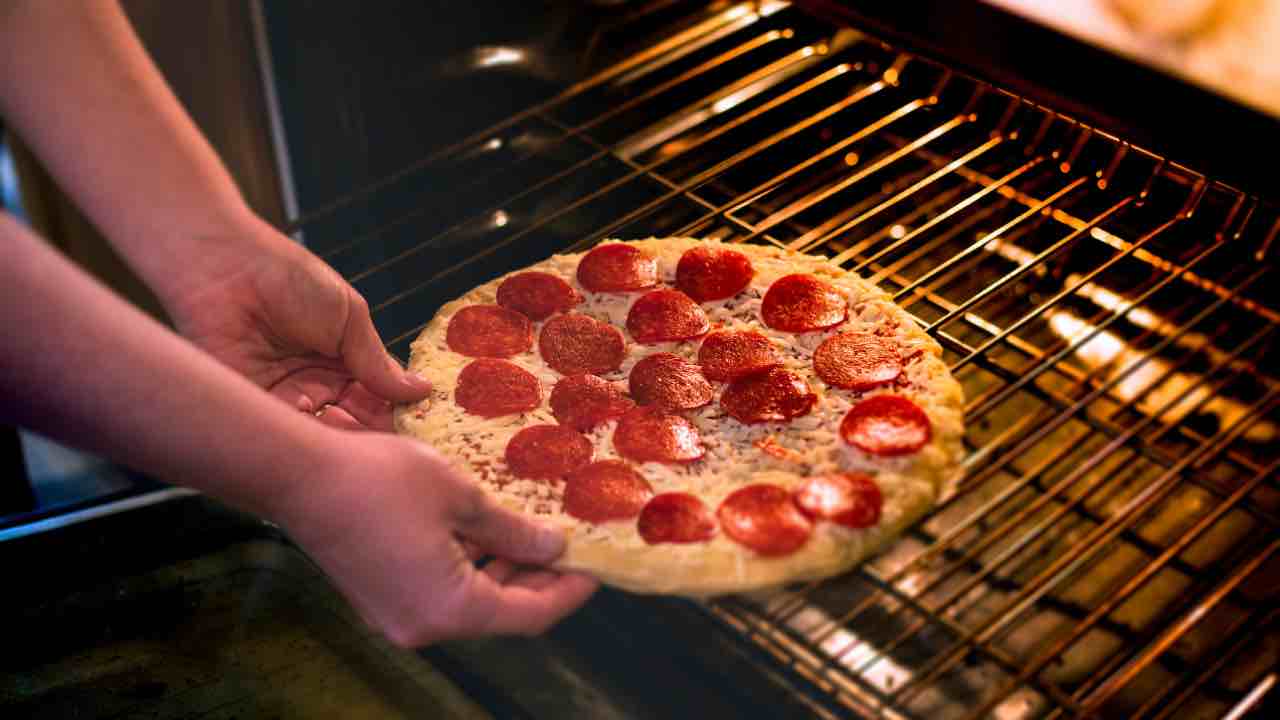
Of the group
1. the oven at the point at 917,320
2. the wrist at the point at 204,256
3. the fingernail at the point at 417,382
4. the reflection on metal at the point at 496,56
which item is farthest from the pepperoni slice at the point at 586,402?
the reflection on metal at the point at 496,56

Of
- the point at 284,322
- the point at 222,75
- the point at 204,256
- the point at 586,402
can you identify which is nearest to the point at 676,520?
the point at 586,402

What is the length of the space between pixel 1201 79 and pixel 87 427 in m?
1.50

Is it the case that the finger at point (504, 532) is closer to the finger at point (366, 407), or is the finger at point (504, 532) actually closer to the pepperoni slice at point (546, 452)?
the pepperoni slice at point (546, 452)

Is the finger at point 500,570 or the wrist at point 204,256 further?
the wrist at point 204,256

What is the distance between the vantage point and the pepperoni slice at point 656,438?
2.06 meters

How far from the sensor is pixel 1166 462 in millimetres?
2207

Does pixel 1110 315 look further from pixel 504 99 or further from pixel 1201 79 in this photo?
pixel 504 99

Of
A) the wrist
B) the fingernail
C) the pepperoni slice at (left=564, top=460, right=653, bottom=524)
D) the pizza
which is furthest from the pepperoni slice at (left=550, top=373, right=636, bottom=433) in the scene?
the wrist

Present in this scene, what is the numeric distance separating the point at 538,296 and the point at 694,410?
0.43 metres

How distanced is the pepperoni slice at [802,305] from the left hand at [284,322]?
2.16 feet

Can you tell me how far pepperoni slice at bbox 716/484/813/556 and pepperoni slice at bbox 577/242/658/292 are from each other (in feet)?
1.87

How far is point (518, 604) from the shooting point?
1737 millimetres

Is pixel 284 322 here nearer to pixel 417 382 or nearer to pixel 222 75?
pixel 417 382

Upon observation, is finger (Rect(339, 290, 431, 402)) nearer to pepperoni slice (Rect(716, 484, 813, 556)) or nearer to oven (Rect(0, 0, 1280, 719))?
oven (Rect(0, 0, 1280, 719))
